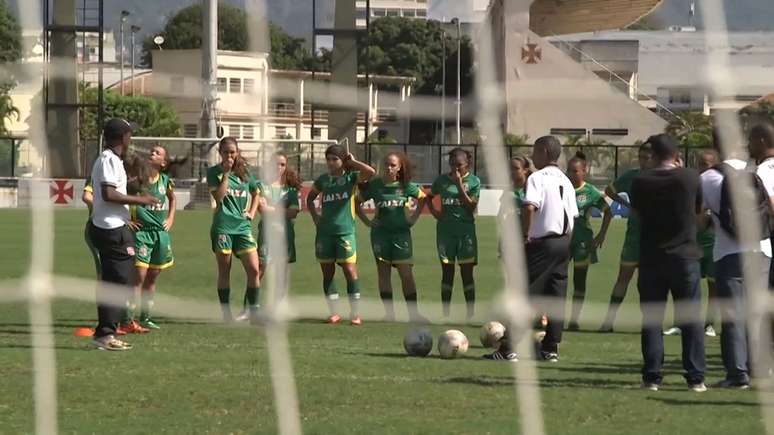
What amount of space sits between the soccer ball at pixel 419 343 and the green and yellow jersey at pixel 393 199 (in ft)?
7.72

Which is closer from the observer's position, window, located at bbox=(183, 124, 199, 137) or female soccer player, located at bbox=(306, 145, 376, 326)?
female soccer player, located at bbox=(306, 145, 376, 326)

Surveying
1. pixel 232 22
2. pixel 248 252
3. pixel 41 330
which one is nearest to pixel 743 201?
pixel 248 252

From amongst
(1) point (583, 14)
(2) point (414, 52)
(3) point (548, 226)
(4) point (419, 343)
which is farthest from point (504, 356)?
(2) point (414, 52)

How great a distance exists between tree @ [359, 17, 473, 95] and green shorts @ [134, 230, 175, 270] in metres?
2.08

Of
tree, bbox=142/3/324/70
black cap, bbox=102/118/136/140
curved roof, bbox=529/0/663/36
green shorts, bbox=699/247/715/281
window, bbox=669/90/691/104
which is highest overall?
tree, bbox=142/3/324/70

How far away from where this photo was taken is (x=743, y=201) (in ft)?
26.1

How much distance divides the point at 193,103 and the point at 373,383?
13839 millimetres

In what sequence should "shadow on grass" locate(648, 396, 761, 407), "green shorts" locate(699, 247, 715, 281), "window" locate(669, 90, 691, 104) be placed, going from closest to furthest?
"shadow on grass" locate(648, 396, 761, 407) → "window" locate(669, 90, 691, 104) → "green shorts" locate(699, 247, 715, 281)

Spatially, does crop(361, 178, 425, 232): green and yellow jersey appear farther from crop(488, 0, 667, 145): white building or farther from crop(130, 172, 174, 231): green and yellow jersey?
crop(488, 0, 667, 145): white building

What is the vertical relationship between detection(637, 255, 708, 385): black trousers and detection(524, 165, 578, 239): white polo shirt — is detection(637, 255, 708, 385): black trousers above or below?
below

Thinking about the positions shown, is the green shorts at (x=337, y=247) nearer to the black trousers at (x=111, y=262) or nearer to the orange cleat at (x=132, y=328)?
the orange cleat at (x=132, y=328)

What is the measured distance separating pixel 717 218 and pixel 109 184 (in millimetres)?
3717

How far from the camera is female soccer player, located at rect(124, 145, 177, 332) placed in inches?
440

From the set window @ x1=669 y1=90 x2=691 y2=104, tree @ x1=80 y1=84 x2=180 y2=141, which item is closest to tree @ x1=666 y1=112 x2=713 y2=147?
window @ x1=669 y1=90 x2=691 y2=104
